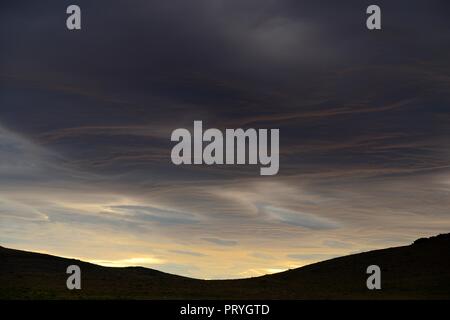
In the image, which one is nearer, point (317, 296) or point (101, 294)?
point (101, 294)

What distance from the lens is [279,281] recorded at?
81625mm

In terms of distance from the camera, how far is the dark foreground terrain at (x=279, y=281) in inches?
2215

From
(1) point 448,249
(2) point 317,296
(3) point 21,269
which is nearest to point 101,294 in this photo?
(2) point 317,296

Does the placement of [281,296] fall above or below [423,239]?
below

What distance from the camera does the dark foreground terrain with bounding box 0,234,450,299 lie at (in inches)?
2215

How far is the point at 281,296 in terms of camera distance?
56062 millimetres
